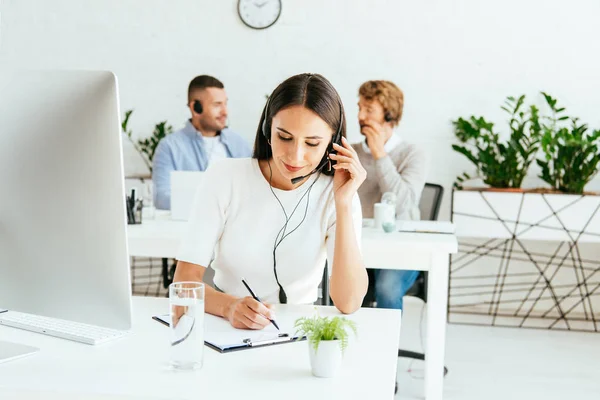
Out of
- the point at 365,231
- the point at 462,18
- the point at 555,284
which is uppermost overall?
the point at 462,18

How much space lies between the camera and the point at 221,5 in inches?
181

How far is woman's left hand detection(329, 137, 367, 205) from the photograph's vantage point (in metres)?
1.79

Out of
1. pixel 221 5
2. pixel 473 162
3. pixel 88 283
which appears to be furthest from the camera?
pixel 221 5

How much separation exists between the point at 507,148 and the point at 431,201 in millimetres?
670

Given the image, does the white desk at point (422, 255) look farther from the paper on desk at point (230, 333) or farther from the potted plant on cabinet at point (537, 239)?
the paper on desk at point (230, 333)

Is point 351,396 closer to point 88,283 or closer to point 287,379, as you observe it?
point 287,379

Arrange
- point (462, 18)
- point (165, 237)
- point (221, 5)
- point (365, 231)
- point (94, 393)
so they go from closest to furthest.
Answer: point (94, 393)
point (165, 237)
point (365, 231)
point (462, 18)
point (221, 5)

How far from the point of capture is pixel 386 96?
Result: 3729 mm

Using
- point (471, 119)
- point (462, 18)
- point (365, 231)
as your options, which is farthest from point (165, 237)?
point (462, 18)

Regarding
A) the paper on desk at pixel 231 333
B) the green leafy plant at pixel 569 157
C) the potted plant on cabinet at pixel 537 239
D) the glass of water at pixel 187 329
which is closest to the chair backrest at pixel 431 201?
the potted plant on cabinet at pixel 537 239

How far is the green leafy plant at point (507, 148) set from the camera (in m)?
3.92

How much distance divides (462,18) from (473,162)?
2.95 feet

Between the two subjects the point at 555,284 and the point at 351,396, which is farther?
the point at 555,284

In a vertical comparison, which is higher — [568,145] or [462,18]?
[462,18]
